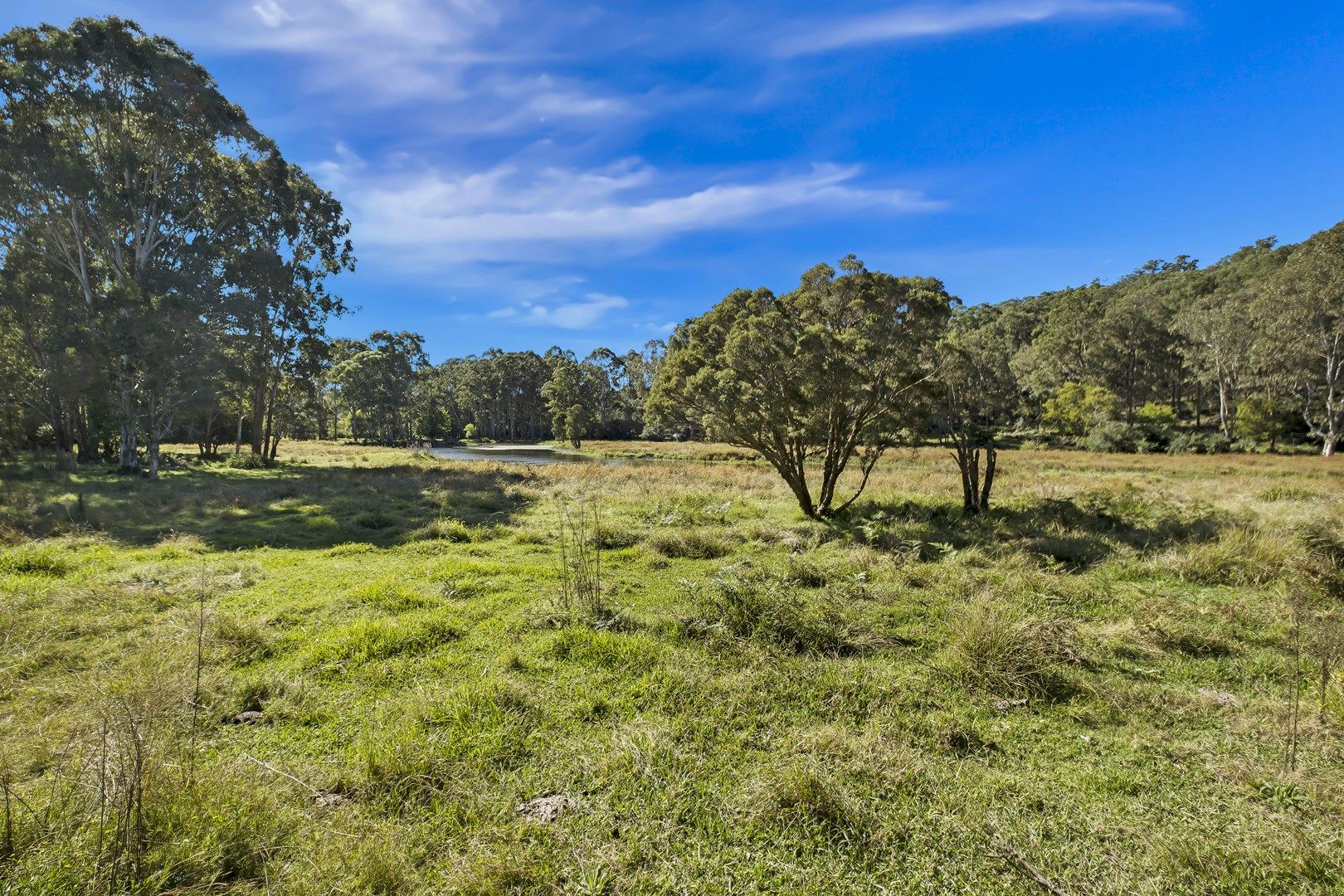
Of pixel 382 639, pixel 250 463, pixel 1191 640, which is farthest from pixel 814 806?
pixel 250 463

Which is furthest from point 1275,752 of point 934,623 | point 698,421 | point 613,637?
point 698,421

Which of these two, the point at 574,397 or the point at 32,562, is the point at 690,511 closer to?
the point at 32,562

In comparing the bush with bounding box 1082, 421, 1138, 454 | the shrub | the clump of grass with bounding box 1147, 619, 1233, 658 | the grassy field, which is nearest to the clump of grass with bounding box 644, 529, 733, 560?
the grassy field

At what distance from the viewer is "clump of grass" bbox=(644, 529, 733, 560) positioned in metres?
10.9

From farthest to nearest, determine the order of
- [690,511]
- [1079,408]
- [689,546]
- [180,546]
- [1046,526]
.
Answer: [1079,408] < [690,511] < [1046,526] < [689,546] < [180,546]

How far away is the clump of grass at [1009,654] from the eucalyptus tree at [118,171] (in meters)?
31.5

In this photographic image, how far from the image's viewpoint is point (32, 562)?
8266 mm

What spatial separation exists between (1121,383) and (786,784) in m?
81.8

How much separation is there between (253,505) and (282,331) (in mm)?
22944

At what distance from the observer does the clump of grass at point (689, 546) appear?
10883 mm

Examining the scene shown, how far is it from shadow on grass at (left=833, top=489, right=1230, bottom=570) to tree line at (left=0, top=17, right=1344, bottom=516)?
1405 millimetres

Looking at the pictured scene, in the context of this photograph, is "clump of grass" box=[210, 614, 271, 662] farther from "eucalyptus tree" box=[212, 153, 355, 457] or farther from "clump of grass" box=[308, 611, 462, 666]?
"eucalyptus tree" box=[212, 153, 355, 457]

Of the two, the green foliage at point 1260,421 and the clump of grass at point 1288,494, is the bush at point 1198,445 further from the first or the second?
the clump of grass at point 1288,494

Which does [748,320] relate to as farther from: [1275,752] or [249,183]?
[249,183]
